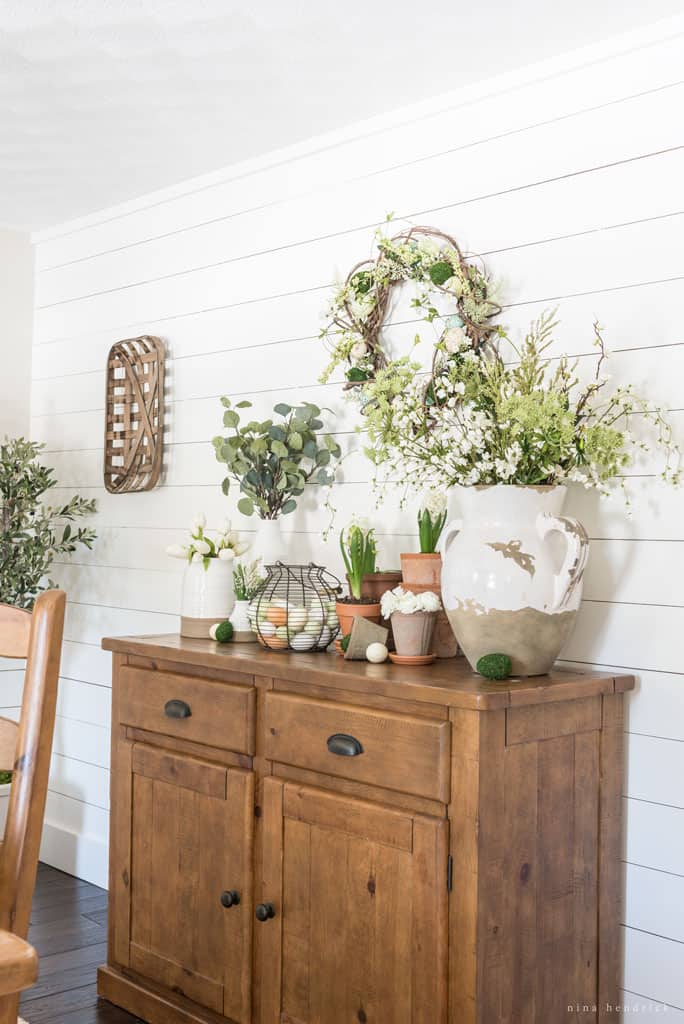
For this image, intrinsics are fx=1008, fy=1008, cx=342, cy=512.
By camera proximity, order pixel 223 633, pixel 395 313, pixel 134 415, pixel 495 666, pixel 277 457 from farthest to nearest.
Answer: pixel 134 415
pixel 277 457
pixel 395 313
pixel 223 633
pixel 495 666

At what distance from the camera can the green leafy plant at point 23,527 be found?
3596 millimetres

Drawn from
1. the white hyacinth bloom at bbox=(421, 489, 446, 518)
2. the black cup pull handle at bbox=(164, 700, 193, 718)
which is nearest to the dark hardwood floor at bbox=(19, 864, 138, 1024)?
the black cup pull handle at bbox=(164, 700, 193, 718)

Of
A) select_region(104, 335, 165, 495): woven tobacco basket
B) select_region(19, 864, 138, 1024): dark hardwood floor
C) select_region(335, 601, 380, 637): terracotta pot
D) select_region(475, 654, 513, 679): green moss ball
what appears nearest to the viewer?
select_region(475, 654, 513, 679): green moss ball

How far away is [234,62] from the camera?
8.21 ft

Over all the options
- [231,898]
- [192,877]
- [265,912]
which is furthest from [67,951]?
→ [265,912]

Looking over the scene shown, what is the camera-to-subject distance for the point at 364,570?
250 centimetres

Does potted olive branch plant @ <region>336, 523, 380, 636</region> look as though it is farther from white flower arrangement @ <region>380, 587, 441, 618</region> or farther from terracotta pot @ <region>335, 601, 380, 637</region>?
white flower arrangement @ <region>380, 587, 441, 618</region>

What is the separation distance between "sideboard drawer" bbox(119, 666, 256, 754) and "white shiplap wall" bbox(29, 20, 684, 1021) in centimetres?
62

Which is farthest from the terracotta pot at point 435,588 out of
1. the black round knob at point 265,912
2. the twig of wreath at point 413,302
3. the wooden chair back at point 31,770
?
the wooden chair back at point 31,770

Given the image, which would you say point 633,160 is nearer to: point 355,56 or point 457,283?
point 457,283

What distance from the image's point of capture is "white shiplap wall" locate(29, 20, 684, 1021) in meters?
2.21

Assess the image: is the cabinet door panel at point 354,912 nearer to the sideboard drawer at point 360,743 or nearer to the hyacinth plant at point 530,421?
the sideboard drawer at point 360,743

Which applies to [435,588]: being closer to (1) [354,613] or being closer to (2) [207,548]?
(1) [354,613]

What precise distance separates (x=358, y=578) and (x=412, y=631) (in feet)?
0.90
